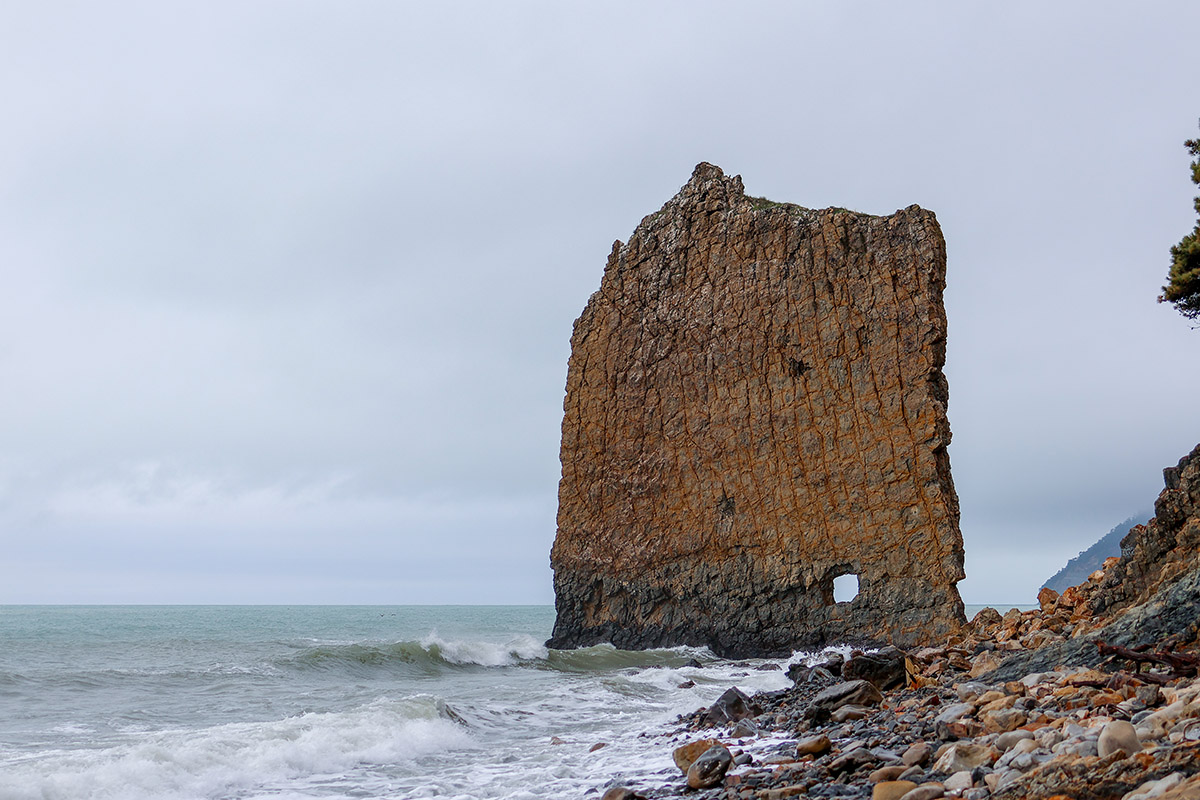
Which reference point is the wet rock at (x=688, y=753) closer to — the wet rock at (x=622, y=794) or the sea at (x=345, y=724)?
the sea at (x=345, y=724)

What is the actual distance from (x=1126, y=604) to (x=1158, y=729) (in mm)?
7971

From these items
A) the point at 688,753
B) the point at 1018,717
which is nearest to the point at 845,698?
the point at 688,753

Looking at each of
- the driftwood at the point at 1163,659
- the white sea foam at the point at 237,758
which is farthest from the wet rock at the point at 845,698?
the white sea foam at the point at 237,758

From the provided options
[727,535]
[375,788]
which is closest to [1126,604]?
[375,788]

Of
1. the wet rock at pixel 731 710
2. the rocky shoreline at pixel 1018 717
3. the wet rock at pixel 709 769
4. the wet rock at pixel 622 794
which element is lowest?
the wet rock at pixel 731 710

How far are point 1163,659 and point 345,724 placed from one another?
35.4ft

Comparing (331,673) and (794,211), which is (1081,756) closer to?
(331,673)

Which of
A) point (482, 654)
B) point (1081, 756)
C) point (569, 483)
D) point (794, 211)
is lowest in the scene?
point (482, 654)

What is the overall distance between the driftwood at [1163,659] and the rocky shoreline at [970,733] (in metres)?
0.01

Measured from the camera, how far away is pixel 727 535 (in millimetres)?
28609

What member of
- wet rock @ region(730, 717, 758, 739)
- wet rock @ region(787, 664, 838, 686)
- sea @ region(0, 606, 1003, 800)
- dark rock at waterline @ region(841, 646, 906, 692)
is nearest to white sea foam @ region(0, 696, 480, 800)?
sea @ region(0, 606, 1003, 800)

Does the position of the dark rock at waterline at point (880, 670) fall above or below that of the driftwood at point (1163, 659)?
below

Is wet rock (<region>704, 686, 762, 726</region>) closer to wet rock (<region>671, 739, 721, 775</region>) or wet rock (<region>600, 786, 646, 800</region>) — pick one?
wet rock (<region>671, 739, 721, 775</region>)

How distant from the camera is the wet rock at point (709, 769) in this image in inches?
332
